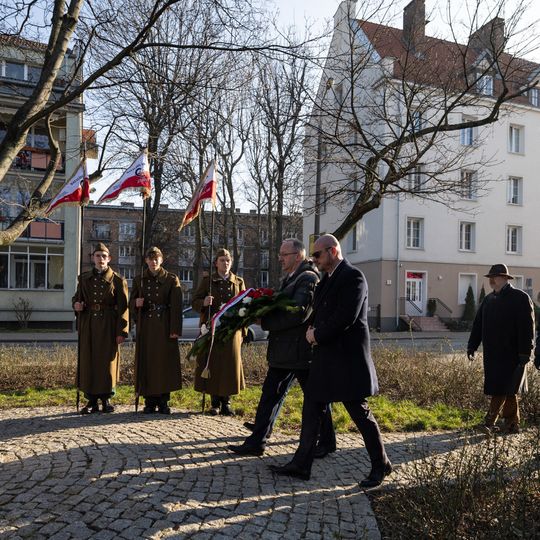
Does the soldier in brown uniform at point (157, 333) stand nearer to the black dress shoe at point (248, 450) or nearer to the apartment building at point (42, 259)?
the black dress shoe at point (248, 450)

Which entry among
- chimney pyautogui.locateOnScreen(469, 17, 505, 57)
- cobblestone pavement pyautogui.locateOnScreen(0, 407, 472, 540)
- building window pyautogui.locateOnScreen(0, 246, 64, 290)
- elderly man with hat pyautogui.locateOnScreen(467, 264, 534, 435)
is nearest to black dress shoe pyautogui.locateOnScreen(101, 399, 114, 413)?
cobblestone pavement pyautogui.locateOnScreen(0, 407, 472, 540)

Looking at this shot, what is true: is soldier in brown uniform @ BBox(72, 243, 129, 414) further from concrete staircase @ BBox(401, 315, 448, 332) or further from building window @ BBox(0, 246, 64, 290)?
concrete staircase @ BBox(401, 315, 448, 332)

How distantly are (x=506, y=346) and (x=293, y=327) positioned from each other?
2978mm

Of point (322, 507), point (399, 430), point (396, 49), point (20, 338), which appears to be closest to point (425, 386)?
point (399, 430)

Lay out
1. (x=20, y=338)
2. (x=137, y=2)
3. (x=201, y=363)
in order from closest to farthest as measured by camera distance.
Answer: (x=201, y=363) → (x=137, y=2) → (x=20, y=338)

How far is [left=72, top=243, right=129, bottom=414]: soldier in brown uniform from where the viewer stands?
7090 millimetres

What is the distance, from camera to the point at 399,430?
22.6 feet

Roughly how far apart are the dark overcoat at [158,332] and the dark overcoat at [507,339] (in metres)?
3.93

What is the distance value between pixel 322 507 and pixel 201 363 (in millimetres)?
3348

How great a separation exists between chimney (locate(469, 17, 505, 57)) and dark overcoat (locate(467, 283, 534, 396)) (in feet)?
14.6

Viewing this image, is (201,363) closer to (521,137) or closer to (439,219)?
(439,219)

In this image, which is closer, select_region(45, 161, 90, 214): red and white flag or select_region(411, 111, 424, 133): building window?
select_region(45, 161, 90, 214): red and white flag

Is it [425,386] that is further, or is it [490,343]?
[425,386]

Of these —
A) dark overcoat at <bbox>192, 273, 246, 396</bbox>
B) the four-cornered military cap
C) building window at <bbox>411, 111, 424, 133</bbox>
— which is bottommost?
dark overcoat at <bbox>192, 273, 246, 396</bbox>
